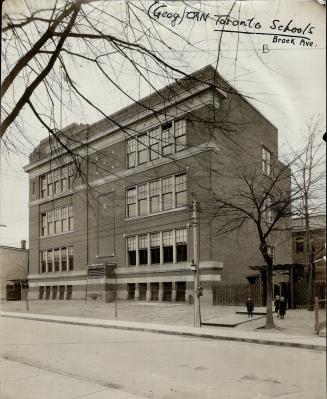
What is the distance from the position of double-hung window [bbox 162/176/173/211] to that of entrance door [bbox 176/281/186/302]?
245 inches

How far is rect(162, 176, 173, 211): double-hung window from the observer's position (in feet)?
25.0

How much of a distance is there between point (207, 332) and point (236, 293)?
547 cm

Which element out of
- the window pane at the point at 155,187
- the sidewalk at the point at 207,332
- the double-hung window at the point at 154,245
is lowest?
the sidewalk at the point at 207,332

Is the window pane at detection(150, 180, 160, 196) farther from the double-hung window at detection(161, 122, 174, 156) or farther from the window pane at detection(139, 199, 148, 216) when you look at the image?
the double-hung window at detection(161, 122, 174, 156)

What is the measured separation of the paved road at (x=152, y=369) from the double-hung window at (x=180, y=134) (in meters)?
2.73

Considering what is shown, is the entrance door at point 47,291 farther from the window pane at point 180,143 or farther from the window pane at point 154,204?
the window pane at point 180,143

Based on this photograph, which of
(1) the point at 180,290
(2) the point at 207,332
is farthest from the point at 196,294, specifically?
(2) the point at 207,332

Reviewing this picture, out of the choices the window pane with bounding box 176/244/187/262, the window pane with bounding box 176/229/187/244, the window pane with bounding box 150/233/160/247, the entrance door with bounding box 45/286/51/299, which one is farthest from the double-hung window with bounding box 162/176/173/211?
the entrance door with bounding box 45/286/51/299

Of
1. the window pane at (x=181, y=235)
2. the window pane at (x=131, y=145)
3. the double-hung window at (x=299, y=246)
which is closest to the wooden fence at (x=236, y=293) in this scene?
the double-hung window at (x=299, y=246)

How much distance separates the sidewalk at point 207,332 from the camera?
→ 11.5m

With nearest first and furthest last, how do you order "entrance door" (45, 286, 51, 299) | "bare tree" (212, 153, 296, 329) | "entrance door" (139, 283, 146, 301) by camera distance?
1. "bare tree" (212, 153, 296, 329)
2. "entrance door" (139, 283, 146, 301)
3. "entrance door" (45, 286, 51, 299)

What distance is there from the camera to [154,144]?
233 inches

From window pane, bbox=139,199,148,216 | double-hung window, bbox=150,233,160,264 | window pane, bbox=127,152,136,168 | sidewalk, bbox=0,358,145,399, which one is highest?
window pane, bbox=127,152,136,168

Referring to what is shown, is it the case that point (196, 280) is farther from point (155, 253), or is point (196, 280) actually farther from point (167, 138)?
point (167, 138)
